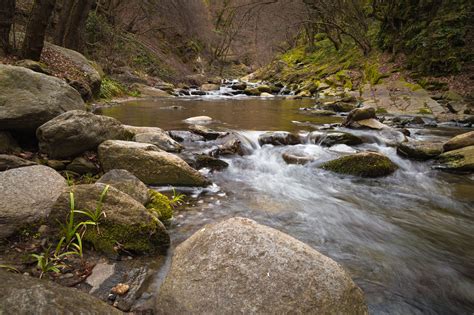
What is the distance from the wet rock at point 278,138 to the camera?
25.1ft

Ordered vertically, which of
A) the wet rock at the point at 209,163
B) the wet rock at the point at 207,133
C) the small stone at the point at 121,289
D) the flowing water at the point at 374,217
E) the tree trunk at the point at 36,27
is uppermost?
the tree trunk at the point at 36,27

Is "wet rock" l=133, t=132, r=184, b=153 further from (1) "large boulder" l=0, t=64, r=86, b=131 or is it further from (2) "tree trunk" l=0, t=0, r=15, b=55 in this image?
(2) "tree trunk" l=0, t=0, r=15, b=55

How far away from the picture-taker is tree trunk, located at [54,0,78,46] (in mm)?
12547

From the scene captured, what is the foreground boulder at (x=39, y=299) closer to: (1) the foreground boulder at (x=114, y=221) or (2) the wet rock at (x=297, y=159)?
(1) the foreground boulder at (x=114, y=221)

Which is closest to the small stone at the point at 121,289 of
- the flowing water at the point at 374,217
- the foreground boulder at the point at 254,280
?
the foreground boulder at the point at 254,280

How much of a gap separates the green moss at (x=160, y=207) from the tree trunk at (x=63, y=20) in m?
12.4

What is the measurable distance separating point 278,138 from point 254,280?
601cm

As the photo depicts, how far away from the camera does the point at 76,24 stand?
43.3 ft

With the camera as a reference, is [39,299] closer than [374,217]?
Yes

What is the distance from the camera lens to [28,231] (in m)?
2.65

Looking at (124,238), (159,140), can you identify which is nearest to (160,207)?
(124,238)

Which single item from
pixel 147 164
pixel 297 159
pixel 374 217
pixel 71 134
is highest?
pixel 71 134

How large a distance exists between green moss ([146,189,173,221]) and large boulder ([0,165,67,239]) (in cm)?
91

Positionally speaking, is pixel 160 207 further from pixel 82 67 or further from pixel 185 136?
pixel 82 67
